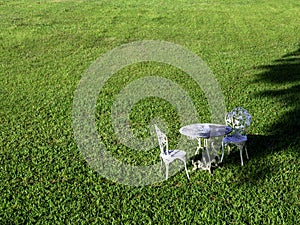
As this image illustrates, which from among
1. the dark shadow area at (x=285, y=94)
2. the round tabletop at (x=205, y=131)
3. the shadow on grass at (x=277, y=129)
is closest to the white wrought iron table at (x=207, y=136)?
the round tabletop at (x=205, y=131)

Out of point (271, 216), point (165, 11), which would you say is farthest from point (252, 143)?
point (165, 11)

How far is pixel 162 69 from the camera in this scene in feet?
44.7

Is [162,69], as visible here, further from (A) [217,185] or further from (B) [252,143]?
(A) [217,185]

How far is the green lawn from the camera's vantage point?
6.03 meters

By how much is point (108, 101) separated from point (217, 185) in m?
4.99

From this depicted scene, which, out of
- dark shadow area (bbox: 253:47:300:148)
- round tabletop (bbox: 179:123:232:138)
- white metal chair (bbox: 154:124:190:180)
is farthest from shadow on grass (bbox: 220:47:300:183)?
white metal chair (bbox: 154:124:190:180)

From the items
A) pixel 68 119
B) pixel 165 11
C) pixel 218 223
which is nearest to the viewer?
pixel 218 223

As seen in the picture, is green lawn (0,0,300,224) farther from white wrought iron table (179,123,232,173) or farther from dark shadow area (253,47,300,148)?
white wrought iron table (179,123,232,173)

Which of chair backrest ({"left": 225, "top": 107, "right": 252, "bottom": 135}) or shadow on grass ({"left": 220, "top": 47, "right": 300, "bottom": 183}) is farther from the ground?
chair backrest ({"left": 225, "top": 107, "right": 252, "bottom": 135})

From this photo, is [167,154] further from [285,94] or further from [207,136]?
[285,94]

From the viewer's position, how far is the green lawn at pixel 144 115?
6031mm

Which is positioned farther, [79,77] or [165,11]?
[165,11]

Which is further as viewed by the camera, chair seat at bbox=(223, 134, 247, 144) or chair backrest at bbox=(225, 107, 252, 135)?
chair backrest at bbox=(225, 107, 252, 135)

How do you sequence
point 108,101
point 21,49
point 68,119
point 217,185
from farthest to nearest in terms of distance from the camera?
point 21,49
point 108,101
point 68,119
point 217,185
